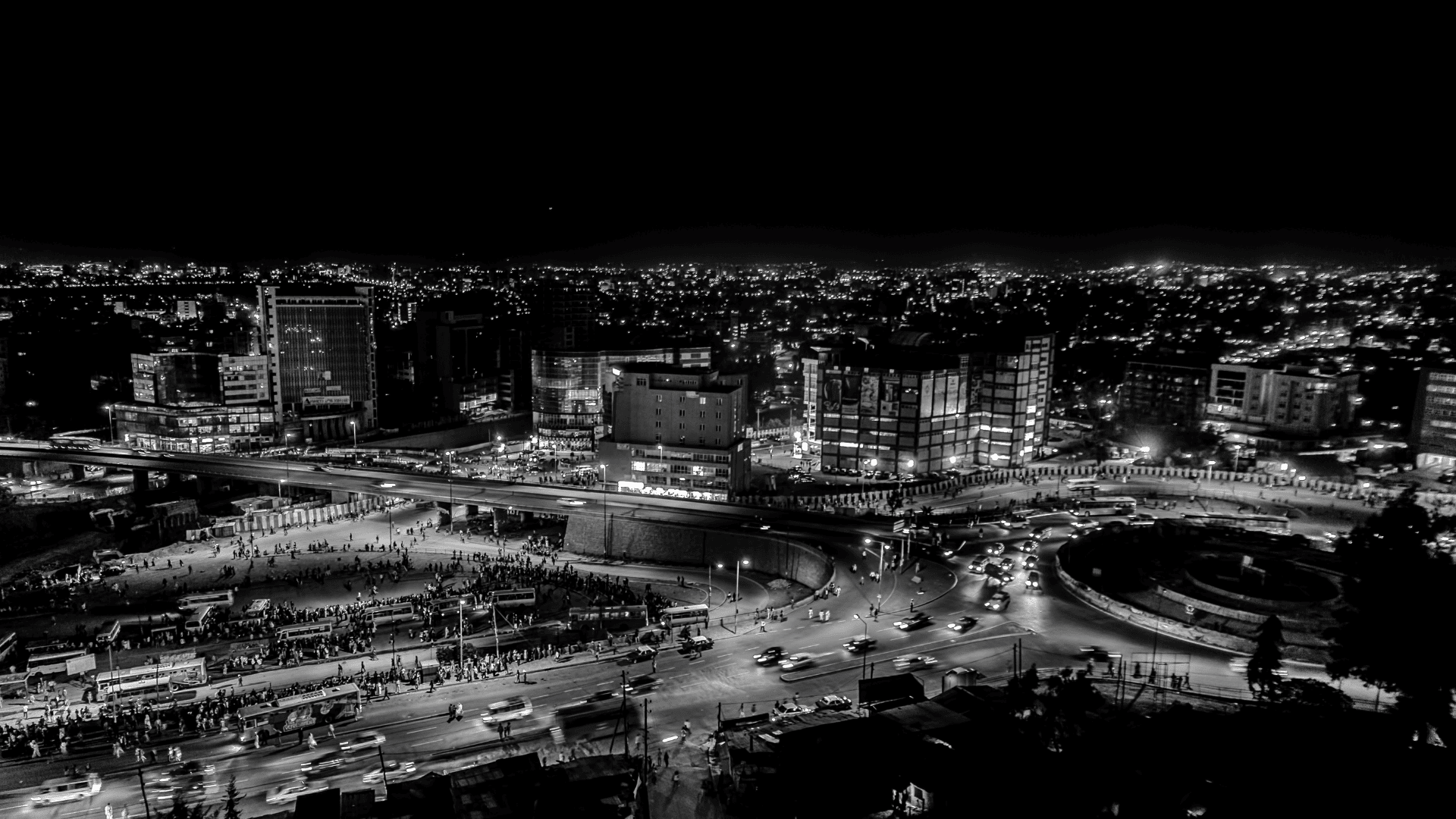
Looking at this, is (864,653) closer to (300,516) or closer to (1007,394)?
(1007,394)

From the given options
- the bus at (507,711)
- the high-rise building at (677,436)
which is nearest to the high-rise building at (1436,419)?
the high-rise building at (677,436)

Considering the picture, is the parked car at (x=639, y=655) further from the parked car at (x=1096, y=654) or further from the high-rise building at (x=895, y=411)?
the high-rise building at (x=895, y=411)

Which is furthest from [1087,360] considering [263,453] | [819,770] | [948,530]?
[819,770]

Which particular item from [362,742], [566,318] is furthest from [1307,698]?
[566,318]

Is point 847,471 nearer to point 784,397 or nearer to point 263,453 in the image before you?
point 784,397

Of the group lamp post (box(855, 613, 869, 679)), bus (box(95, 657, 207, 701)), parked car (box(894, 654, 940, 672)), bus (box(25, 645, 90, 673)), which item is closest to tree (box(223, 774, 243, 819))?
bus (box(95, 657, 207, 701))
